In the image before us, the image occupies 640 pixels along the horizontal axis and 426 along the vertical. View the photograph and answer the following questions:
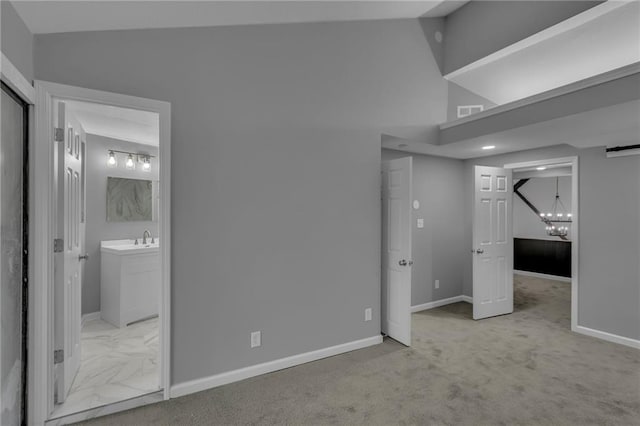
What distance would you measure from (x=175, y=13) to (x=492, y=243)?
428cm

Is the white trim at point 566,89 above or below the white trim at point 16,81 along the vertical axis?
above

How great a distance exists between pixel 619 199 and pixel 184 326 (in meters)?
4.50

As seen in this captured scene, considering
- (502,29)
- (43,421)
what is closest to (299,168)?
(43,421)

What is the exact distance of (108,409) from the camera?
7.01ft

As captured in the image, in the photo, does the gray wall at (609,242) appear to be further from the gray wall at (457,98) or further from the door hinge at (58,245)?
the door hinge at (58,245)

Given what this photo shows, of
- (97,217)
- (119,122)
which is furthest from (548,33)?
(97,217)

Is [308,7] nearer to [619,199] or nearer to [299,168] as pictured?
[299,168]

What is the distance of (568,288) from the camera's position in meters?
5.96

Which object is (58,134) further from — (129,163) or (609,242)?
(609,242)

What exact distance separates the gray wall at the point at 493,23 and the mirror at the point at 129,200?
435 cm

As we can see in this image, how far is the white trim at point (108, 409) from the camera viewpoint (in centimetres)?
202

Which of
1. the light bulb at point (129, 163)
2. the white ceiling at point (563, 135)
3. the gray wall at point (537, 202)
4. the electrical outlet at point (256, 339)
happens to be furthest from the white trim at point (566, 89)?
the gray wall at point (537, 202)

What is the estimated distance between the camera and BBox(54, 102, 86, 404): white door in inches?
82.3

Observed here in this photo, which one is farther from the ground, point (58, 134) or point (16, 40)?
point (16, 40)
